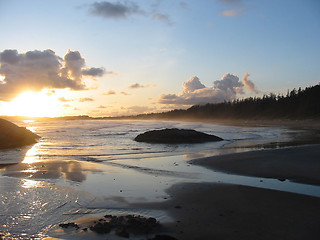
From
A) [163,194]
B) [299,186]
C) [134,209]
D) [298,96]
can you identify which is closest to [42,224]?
[134,209]

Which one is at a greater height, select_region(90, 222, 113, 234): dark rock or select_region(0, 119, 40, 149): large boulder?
select_region(0, 119, 40, 149): large boulder

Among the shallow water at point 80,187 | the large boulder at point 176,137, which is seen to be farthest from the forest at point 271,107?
the shallow water at point 80,187

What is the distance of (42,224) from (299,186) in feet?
25.1

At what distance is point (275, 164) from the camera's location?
38.5 ft

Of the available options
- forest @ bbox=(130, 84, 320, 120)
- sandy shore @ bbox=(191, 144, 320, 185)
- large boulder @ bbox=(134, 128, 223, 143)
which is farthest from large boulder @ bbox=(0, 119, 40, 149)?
forest @ bbox=(130, 84, 320, 120)

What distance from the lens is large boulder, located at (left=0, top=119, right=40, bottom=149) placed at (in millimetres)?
21397

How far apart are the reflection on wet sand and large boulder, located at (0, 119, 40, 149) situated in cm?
1025

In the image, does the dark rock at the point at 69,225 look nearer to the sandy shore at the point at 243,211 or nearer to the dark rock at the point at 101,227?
the dark rock at the point at 101,227

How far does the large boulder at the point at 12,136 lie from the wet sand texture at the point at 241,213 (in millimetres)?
18676

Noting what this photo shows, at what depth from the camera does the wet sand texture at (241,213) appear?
197 inches

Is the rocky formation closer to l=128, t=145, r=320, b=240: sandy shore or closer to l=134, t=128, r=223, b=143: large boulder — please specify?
l=128, t=145, r=320, b=240: sandy shore

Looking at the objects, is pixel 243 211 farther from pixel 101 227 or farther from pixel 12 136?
pixel 12 136

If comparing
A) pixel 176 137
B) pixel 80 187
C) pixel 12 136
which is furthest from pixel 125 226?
pixel 12 136

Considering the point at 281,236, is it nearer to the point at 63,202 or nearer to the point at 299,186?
the point at 299,186
